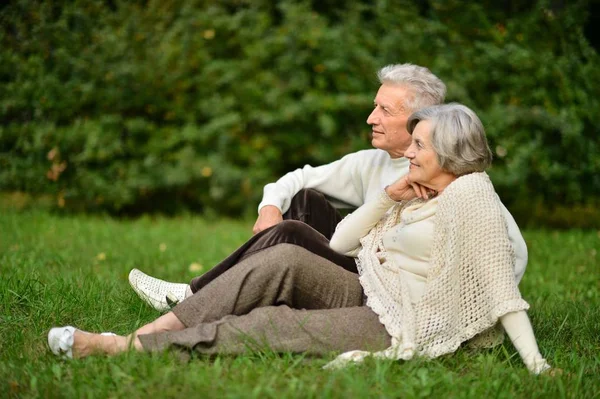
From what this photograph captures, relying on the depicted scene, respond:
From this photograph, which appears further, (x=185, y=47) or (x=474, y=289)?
(x=185, y=47)

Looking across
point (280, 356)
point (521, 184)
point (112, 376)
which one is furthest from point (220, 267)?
point (521, 184)

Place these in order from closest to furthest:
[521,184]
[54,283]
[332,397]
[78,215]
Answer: [332,397] < [54,283] < [521,184] < [78,215]

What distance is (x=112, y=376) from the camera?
2.89 meters

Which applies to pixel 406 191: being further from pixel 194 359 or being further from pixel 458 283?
pixel 194 359

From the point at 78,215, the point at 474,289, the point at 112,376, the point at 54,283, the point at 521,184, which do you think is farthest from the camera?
the point at 78,215

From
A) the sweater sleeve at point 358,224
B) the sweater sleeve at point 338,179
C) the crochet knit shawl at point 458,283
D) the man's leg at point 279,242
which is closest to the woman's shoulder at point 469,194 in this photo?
the crochet knit shawl at point 458,283

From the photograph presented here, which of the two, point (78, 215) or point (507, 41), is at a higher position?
point (507, 41)

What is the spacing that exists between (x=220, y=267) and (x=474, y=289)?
1148 mm

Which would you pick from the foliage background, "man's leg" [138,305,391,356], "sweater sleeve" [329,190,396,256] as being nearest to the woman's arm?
"sweater sleeve" [329,190,396,256]

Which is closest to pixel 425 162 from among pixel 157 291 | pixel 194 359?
pixel 194 359

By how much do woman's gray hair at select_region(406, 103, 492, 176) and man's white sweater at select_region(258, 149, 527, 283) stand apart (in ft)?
2.53

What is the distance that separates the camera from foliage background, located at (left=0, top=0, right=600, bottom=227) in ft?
24.4

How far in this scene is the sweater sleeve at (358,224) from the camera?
3588 mm

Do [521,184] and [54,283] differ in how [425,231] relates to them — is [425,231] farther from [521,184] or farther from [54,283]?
[521,184]
